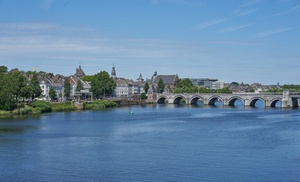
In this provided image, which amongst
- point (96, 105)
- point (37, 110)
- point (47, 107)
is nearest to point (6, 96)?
point (37, 110)

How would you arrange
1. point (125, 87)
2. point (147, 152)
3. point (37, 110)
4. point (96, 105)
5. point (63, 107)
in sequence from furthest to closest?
point (125, 87)
point (96, 105)
point (63, 107)
point (37, 110)
point (147, 152)

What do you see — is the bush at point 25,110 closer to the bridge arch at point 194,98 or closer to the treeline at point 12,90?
the treeline at point 12,90

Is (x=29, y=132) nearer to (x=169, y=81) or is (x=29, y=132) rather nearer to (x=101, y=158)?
(x=101, y=158)

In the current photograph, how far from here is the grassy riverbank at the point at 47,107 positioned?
7430 centimetres

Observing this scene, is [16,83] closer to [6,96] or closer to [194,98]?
[6,96]

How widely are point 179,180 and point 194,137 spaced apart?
18514 millimetres

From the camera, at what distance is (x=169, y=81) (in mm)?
165875

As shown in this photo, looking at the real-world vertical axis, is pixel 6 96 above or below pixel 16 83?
below

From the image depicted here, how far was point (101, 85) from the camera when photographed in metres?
113

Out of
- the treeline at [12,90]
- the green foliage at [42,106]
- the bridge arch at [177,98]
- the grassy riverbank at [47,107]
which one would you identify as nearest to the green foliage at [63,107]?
the grassy riverbank at [47,107]

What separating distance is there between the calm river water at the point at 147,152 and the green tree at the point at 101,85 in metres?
54.0

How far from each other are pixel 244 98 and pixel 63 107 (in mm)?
39452

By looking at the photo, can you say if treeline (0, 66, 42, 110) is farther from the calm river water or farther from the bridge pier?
the bridge pier

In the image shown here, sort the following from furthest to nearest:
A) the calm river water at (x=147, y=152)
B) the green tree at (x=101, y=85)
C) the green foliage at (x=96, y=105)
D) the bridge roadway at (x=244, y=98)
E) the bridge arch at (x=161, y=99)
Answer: the bridge arch at (x=161, y=99) < the green tree at (x=101, y=85) < the bridge roadway at (x=244, y=98) < the green foliage at (x=96, y=105) < the calm river water at (x=147, y=152)
